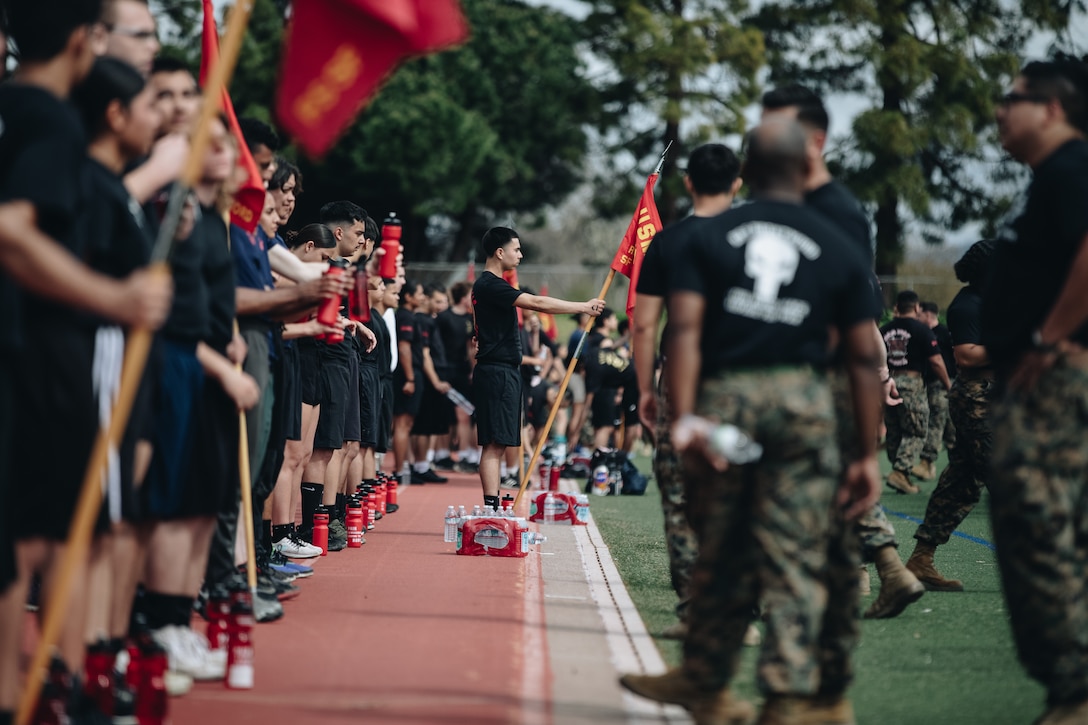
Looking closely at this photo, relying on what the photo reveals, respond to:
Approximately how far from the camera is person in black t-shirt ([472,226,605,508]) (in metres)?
11.7

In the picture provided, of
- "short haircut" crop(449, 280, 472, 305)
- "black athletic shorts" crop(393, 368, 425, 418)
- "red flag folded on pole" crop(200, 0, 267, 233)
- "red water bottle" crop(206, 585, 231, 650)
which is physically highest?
"short haircut" crop(449, 280, 472, 305)

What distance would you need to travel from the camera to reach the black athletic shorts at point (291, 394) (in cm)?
791

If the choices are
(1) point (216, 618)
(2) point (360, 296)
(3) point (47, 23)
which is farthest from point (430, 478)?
(3) point (47, 23)

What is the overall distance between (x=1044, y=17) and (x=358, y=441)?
33.6 meters

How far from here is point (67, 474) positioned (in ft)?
14.5

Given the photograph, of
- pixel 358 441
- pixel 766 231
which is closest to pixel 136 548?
pixel 766 231

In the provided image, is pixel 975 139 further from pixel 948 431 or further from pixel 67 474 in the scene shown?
pixel 67 474

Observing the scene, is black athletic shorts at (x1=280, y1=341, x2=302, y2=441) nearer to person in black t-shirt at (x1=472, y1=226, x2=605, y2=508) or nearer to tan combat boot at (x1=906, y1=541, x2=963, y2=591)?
person in black t-shirt at (x1=472, y1=226, x2=605, y2=508)

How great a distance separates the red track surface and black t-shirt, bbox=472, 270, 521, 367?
2.08 metres

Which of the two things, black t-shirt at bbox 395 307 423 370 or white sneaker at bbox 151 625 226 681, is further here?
black t-shirt at bbox 395 307 423 370

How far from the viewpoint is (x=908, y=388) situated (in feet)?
58.6

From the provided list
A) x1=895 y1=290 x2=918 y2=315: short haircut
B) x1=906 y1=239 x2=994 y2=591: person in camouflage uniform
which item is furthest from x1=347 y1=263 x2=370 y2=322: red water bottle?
x1=895 y1=290 x2=918 y2=315: short haircut

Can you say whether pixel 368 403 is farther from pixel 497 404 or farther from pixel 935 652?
pixel 935 652

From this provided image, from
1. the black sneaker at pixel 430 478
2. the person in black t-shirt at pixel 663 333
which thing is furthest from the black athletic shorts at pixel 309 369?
the black sneaker at pixel 430 478
